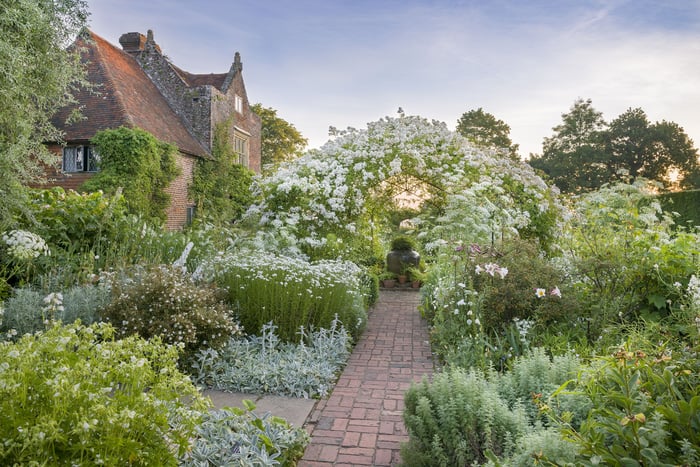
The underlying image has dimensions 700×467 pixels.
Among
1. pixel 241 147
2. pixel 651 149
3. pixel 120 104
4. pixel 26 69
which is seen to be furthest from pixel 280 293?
pixel 651 149

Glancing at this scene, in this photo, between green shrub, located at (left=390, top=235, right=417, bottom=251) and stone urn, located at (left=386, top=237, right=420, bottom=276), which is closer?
stone urn, located at (left=386, top=237, right=420, bottom=276)

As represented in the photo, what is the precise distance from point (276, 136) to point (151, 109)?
17.4 metres

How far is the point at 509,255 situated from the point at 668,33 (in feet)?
14.2

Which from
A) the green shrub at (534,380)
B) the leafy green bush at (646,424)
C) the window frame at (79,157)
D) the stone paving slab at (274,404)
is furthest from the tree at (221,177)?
the leafy green bush at (646,424)

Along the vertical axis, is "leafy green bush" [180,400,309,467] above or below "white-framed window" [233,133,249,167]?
below

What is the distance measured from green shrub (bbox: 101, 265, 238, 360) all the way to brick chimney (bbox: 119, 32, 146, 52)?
19672mm

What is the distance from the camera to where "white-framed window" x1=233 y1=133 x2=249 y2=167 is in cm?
2274

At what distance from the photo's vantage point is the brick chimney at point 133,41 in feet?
67.0

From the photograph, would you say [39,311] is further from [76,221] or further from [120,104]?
[120,104]

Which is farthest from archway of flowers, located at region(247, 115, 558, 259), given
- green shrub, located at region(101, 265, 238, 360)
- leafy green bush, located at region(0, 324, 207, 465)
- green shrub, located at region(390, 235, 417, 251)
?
leafy green bush, located at region(0, 324, 207, 465)

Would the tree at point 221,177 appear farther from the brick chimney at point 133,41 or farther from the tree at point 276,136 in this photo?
the tree at point 276,136

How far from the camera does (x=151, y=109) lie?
707 inches

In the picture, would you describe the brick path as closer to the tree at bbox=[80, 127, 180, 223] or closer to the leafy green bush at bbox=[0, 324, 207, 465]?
the leafy green bush at bbox=[0, 324, 207, 465]

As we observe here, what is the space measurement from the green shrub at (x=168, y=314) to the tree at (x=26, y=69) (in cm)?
292
